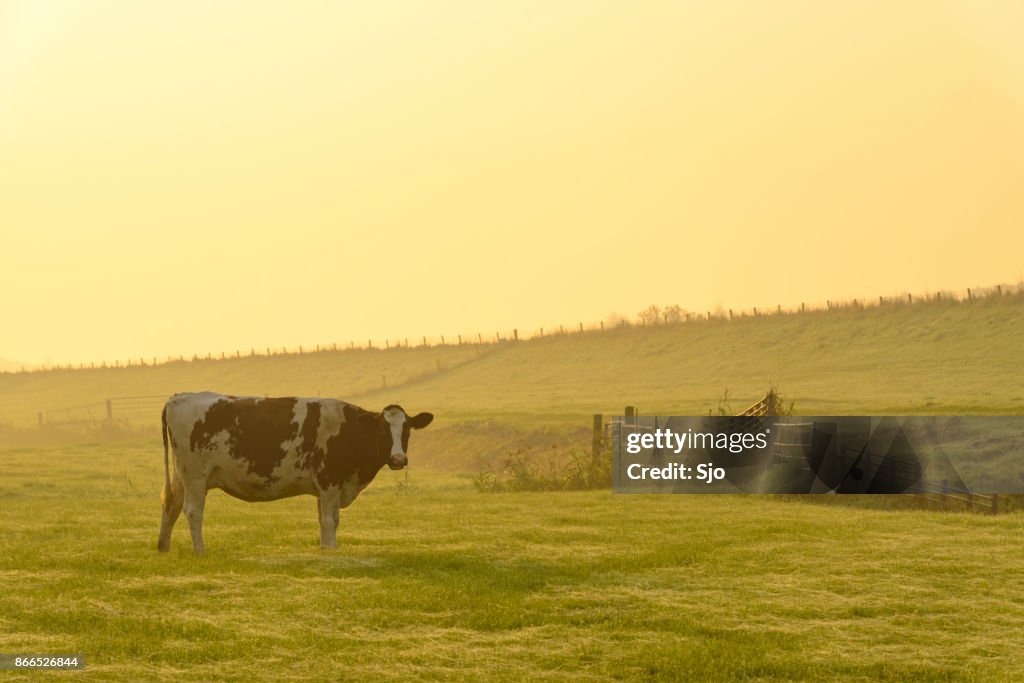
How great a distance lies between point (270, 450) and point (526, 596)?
5.02 metres

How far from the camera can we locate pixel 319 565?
50.1 feet

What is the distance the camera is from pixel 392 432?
54.1ft

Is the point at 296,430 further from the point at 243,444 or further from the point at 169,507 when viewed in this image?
the point at 169,507

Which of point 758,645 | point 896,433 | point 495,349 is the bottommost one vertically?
point 758,645

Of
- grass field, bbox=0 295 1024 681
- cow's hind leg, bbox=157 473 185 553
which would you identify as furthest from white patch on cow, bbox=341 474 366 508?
cow's hind leg, bbox=157 473 185 553

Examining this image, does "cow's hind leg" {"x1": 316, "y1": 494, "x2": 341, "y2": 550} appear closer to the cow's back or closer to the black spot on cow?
the cow's back

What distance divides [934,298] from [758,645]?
82795 millimetres

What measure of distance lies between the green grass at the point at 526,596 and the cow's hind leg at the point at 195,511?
1.01 ft

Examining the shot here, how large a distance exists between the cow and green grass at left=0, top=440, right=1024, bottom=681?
0.85 meters

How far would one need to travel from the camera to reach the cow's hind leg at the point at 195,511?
635 inches

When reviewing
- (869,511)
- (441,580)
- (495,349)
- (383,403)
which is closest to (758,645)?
(441,580)

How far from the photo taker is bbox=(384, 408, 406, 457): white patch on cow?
1634cm

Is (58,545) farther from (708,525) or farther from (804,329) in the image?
(804,329)

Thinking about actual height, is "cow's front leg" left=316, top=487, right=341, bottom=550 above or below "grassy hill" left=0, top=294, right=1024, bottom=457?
below
